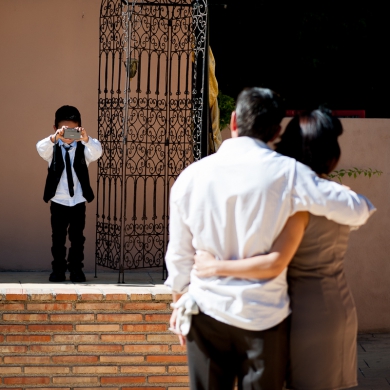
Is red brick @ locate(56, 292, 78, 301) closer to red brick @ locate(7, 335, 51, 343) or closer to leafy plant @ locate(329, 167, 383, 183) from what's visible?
red brick @ locate(7, 335, 51, 343)

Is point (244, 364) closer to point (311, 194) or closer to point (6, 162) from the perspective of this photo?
point (311, 194)

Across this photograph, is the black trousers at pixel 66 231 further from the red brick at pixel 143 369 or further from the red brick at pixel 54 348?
the red brick at pixel 143 369

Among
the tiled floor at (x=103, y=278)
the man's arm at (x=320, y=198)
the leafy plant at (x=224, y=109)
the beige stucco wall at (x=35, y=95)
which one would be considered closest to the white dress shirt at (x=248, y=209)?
the man's arm at (x=320, y=198)

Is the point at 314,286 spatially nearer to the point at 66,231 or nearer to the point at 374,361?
the point at 66,231

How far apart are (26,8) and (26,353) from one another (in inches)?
133

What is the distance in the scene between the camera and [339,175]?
7.52 meters

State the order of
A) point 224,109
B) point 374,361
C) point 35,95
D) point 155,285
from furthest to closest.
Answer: point 224,109 → point 35,95 → point 374,361 → point 155,285

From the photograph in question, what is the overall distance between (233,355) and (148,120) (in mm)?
4078

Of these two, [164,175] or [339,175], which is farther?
[339,175]

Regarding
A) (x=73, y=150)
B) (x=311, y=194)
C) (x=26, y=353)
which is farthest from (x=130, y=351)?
(x=311, y=194)

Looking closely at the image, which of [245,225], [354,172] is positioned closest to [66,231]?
[354,172]

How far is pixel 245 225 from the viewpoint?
9.59ft

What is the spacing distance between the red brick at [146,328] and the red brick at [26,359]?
1.92ft

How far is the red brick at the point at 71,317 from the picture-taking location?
5.32 meters
